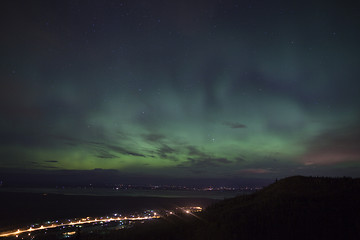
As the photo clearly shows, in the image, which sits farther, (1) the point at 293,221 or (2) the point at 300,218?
(2) the point at 300,218

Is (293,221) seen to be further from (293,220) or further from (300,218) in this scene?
(300,218)

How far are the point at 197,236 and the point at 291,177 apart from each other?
14.5 meters

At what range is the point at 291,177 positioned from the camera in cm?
2397

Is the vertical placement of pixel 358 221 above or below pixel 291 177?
below

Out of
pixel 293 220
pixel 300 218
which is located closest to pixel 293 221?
pixel 293 220

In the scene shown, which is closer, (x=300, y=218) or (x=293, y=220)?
(x=293, y=220)

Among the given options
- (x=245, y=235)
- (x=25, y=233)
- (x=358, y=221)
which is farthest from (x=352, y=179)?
(x=25, y=233)

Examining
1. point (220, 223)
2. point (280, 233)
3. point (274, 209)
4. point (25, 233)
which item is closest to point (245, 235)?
point (280, 233)

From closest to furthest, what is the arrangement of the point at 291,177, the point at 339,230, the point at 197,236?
the point at 339,230 → the point at 197,236 → the point at 291,177

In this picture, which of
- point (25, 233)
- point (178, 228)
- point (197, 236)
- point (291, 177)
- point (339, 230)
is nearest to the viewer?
point (339, 230)

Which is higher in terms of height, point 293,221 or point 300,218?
point 300,218

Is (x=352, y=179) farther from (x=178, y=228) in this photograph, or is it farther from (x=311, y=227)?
(x=178, y=228)

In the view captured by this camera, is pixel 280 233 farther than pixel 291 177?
No

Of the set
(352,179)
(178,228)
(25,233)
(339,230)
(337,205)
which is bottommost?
(25,233)
